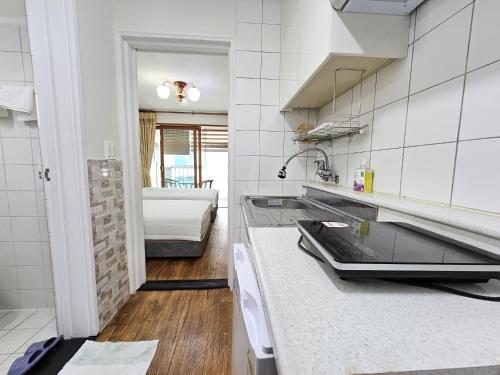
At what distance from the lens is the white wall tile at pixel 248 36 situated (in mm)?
1584

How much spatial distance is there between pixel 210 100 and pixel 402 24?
3780 mm

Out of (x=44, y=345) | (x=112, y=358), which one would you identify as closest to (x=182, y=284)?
(x=112, y=358)

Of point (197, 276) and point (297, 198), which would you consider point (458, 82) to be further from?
point (197, 276)

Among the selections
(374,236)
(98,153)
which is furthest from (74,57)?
(374,236)

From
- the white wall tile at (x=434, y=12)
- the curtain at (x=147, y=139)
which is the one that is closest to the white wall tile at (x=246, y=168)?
the white wall tile at (x=434, y=12)

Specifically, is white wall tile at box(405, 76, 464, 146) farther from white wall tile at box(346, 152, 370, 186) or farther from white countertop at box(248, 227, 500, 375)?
white countertop at box(248, 227, 500, 375)

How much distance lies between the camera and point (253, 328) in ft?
1.54

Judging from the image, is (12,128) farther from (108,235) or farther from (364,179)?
(364,179)

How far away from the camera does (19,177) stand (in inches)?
57.3

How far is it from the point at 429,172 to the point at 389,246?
0.44 m

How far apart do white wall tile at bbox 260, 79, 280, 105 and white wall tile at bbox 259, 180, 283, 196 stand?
24.1 inches

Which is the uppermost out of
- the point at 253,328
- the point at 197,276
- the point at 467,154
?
the point at 467,154

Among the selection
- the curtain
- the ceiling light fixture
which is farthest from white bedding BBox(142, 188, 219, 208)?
the curtain

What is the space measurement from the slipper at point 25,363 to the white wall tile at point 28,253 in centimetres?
63
